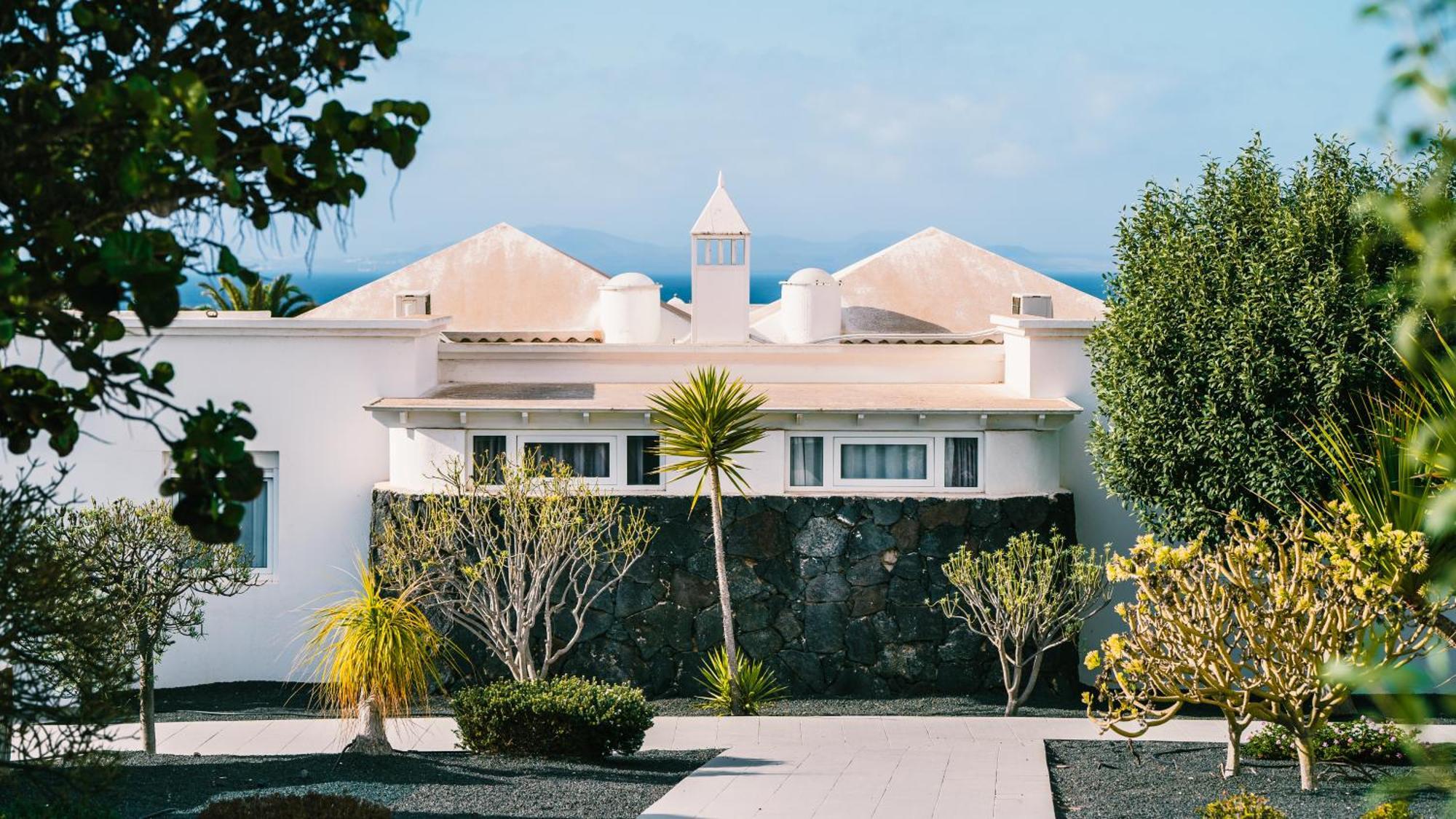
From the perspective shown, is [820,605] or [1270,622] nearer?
[1270,622]

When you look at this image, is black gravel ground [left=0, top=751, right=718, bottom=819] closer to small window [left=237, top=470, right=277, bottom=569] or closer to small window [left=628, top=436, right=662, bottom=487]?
small window [left=628, top=436, right=662, bottom=487]

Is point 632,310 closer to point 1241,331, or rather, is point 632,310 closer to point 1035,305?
point 1035,305

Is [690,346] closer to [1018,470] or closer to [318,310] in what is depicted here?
[1018,470]

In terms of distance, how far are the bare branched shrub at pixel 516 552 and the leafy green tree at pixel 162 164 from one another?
8.97 meters

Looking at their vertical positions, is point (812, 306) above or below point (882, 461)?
above

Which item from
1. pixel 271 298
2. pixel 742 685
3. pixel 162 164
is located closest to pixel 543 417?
pixel 742 685

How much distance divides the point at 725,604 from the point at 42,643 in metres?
9.13

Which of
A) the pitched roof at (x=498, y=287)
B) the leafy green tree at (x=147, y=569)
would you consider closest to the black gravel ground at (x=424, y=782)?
the leafy green tree at (x=147, y=569)

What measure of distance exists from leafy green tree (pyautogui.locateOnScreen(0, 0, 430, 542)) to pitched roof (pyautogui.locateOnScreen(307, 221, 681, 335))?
61.4 ft

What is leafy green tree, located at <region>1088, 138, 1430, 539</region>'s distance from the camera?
14906 millimetres

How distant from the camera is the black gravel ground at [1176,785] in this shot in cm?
1084

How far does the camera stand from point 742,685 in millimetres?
16375

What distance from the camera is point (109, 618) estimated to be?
1059cm

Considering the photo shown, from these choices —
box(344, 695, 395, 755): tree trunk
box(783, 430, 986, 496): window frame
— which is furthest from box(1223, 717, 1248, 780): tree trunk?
box(344, 695, 395, 755): tree trunk
